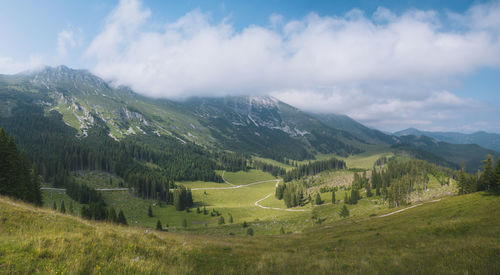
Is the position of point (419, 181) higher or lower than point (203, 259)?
lower

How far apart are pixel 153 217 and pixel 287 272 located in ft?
352

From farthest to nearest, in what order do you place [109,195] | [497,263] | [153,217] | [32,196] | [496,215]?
[109,195]
[153,217]
[32,196]
[496,215]
[497,263]

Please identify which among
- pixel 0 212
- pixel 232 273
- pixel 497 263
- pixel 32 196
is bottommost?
pixel 32 196

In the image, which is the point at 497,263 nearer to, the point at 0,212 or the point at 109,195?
the point at 0,212

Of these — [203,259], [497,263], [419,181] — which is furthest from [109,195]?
[419,181]

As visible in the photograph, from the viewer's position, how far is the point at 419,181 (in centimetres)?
13900

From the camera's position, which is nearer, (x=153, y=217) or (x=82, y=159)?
(x=153, y=217)

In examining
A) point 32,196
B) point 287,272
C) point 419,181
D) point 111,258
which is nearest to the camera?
point 111,258

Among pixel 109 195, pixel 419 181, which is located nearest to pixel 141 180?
pixel 109 195

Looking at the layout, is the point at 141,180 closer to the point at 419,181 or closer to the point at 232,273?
the point at 232,273

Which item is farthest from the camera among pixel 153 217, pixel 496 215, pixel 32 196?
pixel 153 217

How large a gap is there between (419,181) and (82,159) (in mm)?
224982

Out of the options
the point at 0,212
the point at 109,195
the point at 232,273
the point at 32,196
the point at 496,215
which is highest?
the point at 0,212

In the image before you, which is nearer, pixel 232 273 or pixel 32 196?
pixel 232 273
